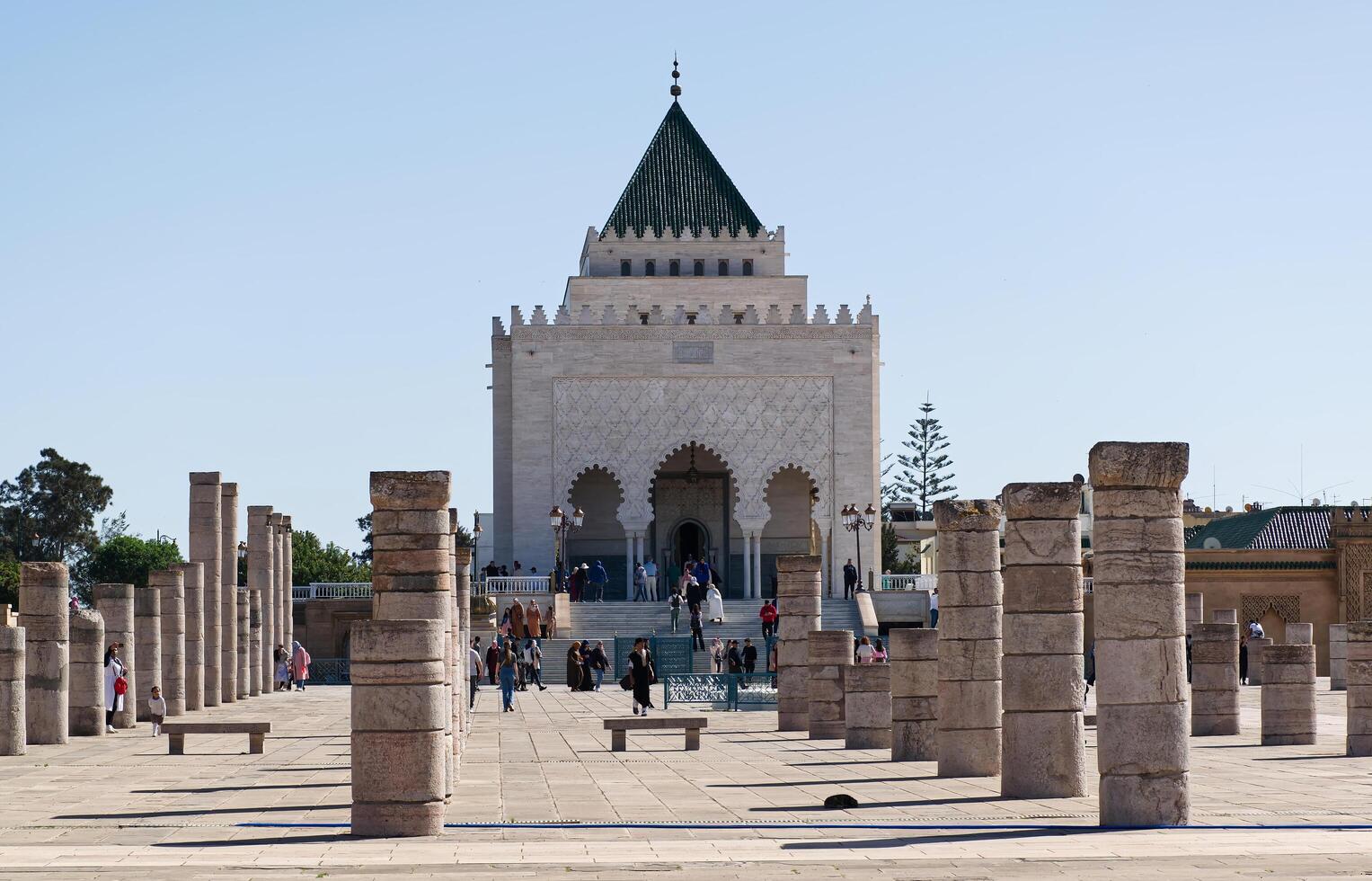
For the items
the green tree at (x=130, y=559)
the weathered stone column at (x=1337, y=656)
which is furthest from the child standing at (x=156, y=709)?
the green tree at (x=130, y=559)

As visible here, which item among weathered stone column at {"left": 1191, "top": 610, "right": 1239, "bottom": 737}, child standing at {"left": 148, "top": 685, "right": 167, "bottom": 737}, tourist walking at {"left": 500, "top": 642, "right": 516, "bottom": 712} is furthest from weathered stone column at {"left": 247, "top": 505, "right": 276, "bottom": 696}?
weathered stone column at {"left": 1191, "top": 610, "right": 1239, "bottom": 737}

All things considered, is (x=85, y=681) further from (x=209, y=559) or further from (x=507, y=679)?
(x=209, y=559)

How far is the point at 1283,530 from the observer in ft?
106

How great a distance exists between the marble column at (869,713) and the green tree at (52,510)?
147 ft

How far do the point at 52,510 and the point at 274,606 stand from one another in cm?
2999

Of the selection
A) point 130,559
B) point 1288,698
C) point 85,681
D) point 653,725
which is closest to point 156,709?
point 85,681

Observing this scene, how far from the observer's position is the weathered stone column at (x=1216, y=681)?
1619 centimetres

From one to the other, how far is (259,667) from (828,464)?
13.9 metres

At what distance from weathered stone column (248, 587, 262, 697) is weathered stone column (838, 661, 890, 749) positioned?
42.6ft

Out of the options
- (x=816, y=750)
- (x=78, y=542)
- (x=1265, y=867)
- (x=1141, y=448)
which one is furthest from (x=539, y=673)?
(x=78, y=542)

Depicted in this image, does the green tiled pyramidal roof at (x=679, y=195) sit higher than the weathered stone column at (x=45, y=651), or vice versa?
the green tiled pyramidal roof at (x=679, y=195)

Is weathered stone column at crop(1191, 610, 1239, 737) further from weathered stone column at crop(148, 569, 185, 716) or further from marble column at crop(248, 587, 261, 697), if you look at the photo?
marble column at crop(248, 587, 261, 697)

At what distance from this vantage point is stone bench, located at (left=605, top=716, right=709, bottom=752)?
45.2ft

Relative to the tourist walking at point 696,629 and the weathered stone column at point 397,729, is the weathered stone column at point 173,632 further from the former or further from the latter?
the weathered stone column at point 397,729
